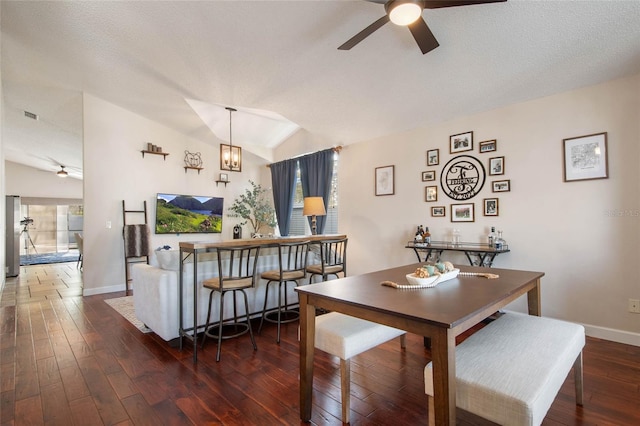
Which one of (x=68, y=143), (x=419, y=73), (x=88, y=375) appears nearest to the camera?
(x=88, y=375)

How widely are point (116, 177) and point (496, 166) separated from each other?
19.0ft

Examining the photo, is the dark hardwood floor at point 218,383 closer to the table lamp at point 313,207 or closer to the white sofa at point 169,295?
the white sofa at point 169,295

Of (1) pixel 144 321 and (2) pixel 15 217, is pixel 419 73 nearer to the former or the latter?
(1) pixel 144 321

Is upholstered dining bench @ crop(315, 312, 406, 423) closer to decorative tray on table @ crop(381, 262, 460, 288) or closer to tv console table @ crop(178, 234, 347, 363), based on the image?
decorative tray on table @ crop(381, 262, 460, 288)

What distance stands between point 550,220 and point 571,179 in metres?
0.45

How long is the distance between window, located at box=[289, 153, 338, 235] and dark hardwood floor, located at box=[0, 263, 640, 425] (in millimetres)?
2658

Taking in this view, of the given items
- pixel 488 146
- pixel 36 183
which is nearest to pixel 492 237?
pixel 488 146

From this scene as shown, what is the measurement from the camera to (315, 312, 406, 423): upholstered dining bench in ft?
6.03

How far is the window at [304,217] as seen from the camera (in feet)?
18.6

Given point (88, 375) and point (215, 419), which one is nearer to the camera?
point (215, 419)

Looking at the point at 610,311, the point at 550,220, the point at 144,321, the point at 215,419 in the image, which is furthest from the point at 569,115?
the point at 144,321

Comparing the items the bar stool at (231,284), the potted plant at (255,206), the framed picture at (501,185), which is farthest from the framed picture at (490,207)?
the potted plant at (255,206)

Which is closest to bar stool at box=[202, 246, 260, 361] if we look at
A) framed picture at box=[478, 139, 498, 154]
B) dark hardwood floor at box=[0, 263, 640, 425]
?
dark hardwood floor at box=[0, 263, 640, 425]

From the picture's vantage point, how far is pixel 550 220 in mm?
3289
